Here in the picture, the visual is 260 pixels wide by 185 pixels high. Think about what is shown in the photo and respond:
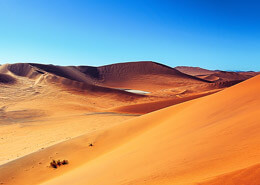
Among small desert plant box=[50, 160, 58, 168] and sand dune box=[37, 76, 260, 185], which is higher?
sand dune box=[37, 76, 260, 185]

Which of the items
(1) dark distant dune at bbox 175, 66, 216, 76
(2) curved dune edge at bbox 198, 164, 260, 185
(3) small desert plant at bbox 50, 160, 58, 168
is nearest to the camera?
(2) curved dune edge at bbox 198, 164, 260, 185

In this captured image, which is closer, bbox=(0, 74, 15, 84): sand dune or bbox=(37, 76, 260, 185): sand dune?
bbox=(37, 76, 260, 185): sand dune

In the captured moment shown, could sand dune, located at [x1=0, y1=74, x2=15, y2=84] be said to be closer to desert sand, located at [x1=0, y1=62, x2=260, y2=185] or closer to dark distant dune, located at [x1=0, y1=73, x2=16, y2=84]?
dark distant dune, located at [x1=0, y1=73, x2=16, y2=84]

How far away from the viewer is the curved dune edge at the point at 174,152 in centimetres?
328

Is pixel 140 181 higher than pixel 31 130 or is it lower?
higher

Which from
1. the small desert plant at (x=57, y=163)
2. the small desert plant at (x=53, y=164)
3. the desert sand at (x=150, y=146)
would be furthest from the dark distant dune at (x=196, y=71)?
the small desert plant at (x=53, y=164)

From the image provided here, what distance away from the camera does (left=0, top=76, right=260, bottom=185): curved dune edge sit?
328cm

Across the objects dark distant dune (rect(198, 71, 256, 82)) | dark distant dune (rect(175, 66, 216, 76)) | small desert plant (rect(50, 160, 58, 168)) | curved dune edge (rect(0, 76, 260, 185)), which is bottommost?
small desert plant (rect(50, 160, 58, 168))

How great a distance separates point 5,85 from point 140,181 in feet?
102

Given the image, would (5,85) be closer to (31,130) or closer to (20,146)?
(31,130)

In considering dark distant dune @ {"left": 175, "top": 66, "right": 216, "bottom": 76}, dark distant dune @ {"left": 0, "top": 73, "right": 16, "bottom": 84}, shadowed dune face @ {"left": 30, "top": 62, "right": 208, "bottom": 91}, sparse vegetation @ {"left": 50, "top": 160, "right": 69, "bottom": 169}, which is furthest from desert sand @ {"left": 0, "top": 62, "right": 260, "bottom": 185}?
dark distant dune @ {"left": 175, "top": 66, "right": 216, "bottom": 76}

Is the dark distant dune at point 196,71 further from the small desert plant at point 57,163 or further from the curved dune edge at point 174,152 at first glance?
the small desert plant at point 57,163

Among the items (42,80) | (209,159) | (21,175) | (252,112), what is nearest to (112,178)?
(209,159)

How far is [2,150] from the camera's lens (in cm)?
842
